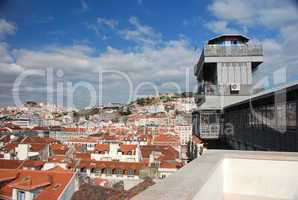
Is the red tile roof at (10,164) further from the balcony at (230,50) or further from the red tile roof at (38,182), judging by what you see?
the balcony at (230,50)

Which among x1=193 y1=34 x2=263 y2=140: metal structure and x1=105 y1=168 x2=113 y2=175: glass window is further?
x1=105 y1=168 x2=113 y2=175: glass window

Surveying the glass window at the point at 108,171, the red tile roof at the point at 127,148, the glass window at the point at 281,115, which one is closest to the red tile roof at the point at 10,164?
the glass window at the point at 108,171

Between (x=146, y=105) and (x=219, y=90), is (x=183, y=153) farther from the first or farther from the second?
(x=146, y=105)

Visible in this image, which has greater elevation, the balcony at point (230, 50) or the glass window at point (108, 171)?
the balcony at point (230, 50)

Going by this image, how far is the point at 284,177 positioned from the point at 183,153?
28857 millimetres

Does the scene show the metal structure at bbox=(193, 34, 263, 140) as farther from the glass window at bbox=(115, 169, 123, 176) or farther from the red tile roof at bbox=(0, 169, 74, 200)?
the glass window at bbox=(115, 169, 123, 176)

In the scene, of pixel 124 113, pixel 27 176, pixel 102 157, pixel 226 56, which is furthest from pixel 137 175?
pixel 124 113

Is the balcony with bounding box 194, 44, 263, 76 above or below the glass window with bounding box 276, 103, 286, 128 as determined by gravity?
above

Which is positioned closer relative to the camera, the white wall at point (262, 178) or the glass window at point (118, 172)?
the white wall at point (262, 178)

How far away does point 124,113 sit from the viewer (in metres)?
83.9

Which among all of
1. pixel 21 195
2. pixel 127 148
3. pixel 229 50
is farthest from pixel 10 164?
pixel 229 50

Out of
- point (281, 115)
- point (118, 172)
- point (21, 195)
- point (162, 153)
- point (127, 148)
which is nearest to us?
point (281, 115)

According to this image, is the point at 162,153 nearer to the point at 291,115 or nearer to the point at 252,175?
the point at 291,115

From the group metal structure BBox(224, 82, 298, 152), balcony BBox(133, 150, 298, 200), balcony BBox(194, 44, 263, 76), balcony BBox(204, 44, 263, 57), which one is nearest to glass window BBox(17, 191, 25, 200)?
metal structure BBox(224, 82, 298, 152)
